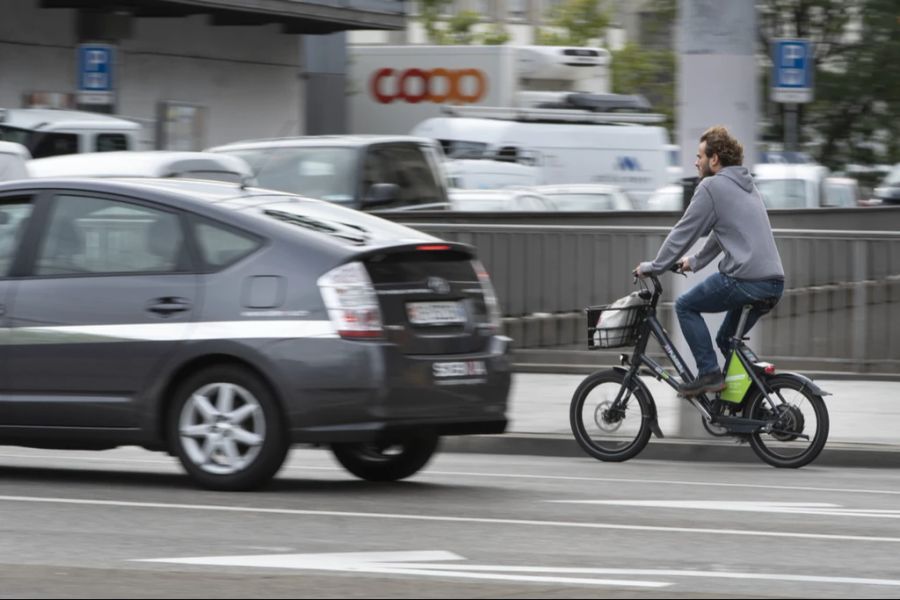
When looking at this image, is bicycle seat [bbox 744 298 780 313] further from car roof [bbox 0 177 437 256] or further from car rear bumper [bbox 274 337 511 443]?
car rear bumper [bbox 274 337 511 443]

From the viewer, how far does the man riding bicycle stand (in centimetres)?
1084

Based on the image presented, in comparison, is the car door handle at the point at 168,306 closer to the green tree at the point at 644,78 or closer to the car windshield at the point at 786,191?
the car windshield at the point at 786,191

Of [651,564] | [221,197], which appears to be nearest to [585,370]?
[221,197]

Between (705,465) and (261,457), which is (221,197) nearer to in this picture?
(261,457)

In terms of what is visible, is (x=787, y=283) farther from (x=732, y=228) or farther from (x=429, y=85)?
(x=429, y=85)

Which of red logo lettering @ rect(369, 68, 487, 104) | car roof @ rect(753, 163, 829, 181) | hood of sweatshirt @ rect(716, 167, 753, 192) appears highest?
red logo lettering @ rect(369, 68, 487, 104)

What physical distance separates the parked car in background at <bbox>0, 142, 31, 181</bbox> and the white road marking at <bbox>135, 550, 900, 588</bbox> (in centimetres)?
761

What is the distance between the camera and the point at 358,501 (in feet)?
29.1

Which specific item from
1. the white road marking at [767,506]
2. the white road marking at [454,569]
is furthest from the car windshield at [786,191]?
the white road marking at [454,569]

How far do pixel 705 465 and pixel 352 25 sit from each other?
77.3 feet

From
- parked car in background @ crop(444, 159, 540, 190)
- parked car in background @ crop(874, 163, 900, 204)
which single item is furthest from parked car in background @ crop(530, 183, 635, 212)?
parked car in background @ crop(874, 163, 900, 204)

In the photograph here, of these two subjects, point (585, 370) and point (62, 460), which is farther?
point (585, 370)

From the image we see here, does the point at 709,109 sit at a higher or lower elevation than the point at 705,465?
higher

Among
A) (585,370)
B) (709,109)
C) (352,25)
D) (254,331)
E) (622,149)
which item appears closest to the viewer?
(254,331)
